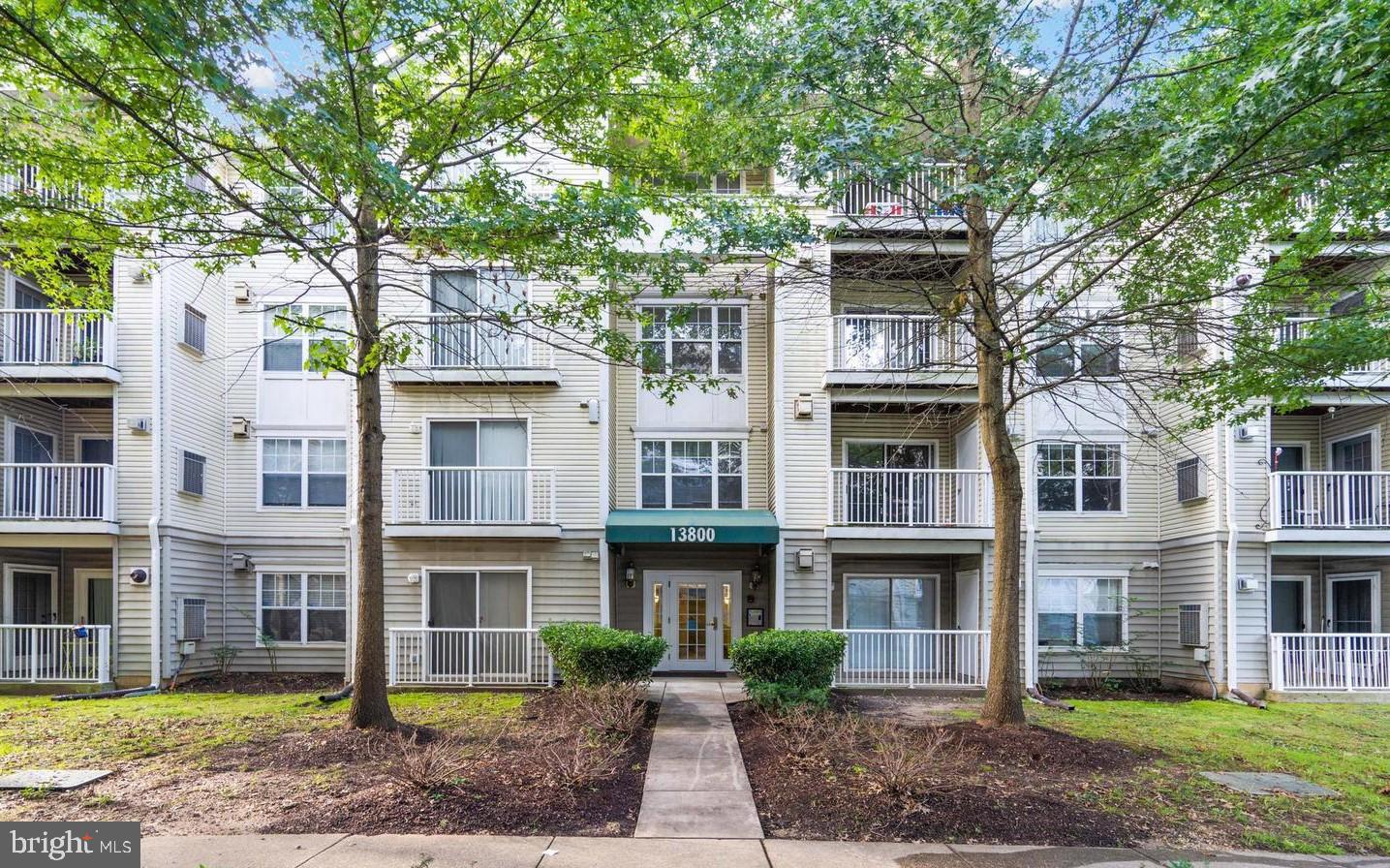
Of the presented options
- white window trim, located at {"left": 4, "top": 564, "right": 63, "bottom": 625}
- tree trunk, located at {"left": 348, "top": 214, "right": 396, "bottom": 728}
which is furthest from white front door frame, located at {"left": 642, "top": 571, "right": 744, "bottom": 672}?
white window trim, located at {"left": 4, "top": 564, "right": 63, "bottom": 625}

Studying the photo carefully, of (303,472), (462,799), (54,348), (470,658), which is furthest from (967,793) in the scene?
(54,348)

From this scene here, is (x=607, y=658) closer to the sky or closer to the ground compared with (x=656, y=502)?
closer to the ground

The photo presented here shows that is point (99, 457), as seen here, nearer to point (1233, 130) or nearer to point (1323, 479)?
point (1233, 130)

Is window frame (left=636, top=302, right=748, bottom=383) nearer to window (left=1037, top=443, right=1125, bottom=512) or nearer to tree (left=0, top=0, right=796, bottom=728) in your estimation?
tree (left=0, top=0, right=796, bottom=728)

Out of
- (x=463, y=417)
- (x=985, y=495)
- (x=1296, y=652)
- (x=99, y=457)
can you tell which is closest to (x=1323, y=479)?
(x=1296, y=652)

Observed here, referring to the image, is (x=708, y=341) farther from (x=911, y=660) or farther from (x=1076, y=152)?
(x=1076, y=152)

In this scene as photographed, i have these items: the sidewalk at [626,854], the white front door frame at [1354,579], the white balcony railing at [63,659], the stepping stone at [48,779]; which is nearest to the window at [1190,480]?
the white front door frame at [1354,579]

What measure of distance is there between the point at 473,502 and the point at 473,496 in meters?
0.10

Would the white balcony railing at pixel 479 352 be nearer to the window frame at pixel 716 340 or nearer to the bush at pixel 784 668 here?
the window frame at pixel 716 340

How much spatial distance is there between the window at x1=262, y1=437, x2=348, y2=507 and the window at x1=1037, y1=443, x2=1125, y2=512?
488 inches

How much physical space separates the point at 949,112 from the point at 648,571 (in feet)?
29.1

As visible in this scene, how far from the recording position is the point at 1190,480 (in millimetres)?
13562

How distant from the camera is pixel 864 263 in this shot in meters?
13.8

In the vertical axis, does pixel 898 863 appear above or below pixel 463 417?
below
